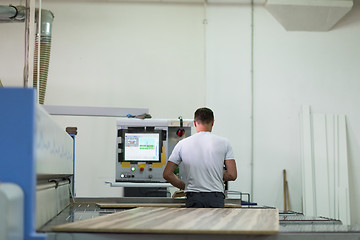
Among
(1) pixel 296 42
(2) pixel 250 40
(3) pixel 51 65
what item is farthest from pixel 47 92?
(1) pixel 296 42

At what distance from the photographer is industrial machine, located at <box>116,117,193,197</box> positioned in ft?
18.2

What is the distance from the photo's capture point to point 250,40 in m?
7.50

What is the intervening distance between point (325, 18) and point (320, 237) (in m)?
5.92

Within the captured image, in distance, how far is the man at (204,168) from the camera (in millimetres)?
3697

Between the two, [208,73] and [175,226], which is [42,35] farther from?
[175,226]

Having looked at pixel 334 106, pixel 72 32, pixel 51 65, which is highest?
pixel 72 32

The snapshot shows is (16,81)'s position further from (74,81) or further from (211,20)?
(211,20)

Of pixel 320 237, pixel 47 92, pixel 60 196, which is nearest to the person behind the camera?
pixel 320 237

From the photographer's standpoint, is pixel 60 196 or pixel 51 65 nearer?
pixel 60 196

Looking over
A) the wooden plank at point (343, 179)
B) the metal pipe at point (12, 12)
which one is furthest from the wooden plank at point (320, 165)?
the metal pipe at point (12, 12)

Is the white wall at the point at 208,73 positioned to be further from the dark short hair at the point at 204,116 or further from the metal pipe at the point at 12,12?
the dark short hair at the point at 204,116

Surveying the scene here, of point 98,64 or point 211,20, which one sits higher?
point 211,20

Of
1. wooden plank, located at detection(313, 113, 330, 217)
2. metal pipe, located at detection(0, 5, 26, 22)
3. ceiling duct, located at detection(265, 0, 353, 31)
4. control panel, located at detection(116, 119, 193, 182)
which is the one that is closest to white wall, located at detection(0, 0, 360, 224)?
ceiling duct, located at detection(265, 0, 353, 31)

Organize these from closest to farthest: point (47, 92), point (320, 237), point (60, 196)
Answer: point (320, 237) → point (60, 196) → point (47, 92)
